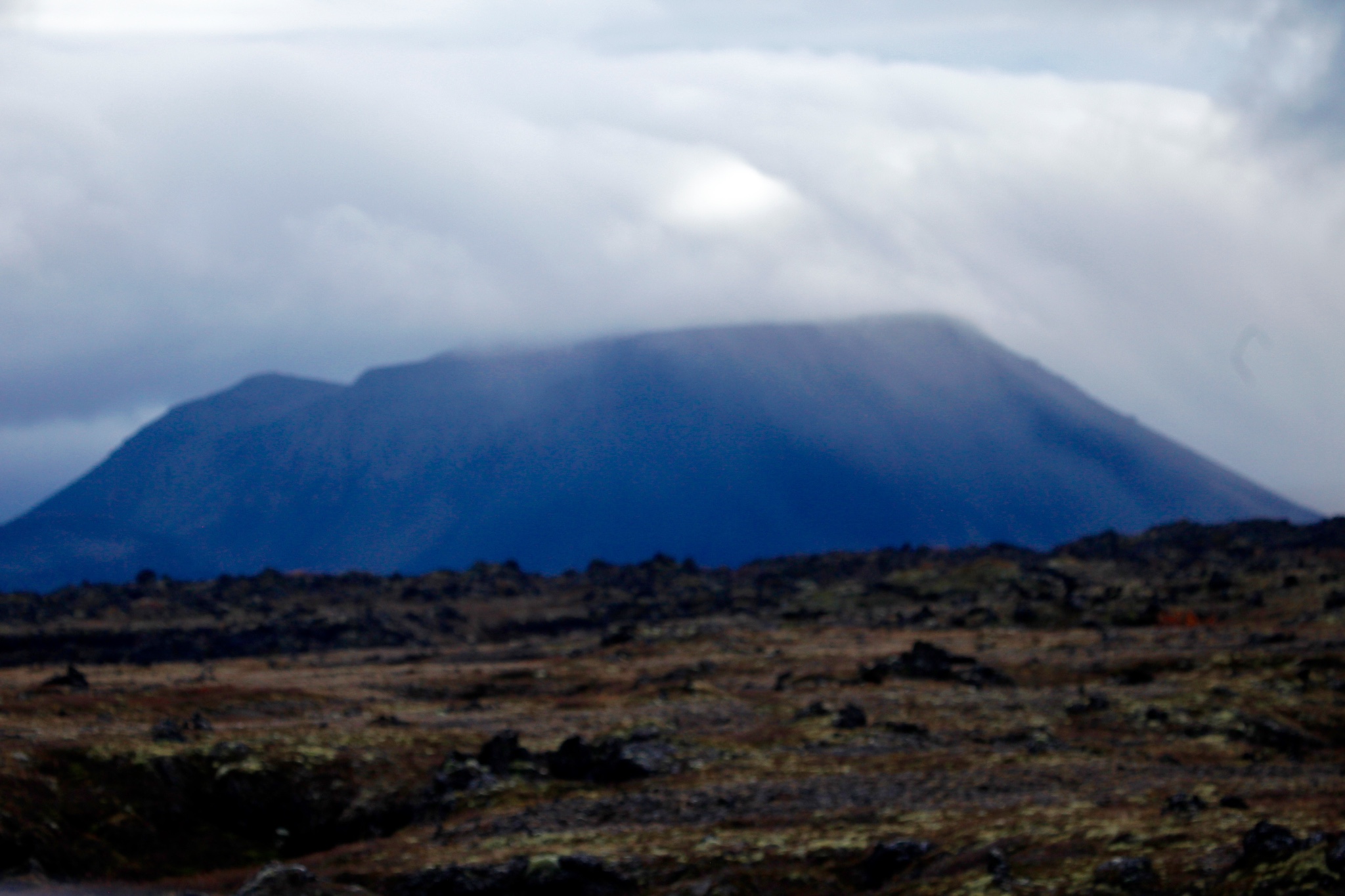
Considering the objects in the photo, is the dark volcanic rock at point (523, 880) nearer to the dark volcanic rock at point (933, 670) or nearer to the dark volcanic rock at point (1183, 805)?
the dark volcanic rock at point (1183, 805)

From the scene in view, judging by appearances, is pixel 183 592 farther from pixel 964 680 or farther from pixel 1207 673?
pixel 1207 673

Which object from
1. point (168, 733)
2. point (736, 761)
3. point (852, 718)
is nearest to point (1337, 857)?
point (736, 761)

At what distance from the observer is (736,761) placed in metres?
48.1

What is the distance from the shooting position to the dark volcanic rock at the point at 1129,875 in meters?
26.8

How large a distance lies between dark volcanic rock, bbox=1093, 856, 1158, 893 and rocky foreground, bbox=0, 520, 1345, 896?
2.4 inches

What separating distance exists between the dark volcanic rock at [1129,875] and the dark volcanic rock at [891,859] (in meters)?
5.29

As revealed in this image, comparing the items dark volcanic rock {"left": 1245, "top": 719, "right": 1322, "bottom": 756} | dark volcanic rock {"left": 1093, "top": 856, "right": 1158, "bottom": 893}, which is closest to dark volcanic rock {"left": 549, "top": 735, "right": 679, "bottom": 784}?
dark volcanic rock {"left": 1093, "top": 856, "right": 1158, "bottom": 893}

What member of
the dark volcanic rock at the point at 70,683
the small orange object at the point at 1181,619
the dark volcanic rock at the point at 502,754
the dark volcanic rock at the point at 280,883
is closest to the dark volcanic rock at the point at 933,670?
the small orange object at the point at 1181,619

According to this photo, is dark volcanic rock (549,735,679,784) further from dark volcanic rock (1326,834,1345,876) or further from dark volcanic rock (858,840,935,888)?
dark volcanic rock (1326,834,1345,876)

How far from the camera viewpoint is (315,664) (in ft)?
331

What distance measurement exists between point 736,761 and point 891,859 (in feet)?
53.1

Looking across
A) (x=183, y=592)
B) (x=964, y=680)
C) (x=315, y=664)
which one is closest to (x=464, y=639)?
(x=315, y=664)

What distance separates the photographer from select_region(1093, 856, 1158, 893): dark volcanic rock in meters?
26.8

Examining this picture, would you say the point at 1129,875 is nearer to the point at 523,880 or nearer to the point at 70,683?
the point at 523,880
